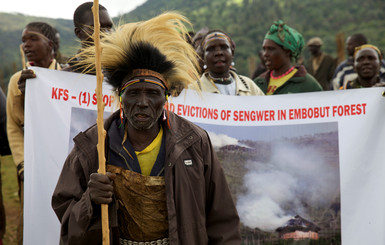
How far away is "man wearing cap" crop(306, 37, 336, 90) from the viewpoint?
35.6 ft

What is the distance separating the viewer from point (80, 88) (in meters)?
4.90

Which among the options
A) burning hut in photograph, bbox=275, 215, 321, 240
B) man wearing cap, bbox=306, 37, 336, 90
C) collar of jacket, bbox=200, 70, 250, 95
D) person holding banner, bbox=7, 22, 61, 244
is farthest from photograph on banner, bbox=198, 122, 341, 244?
man wearing cap, bbox=306, 37, 336, 90

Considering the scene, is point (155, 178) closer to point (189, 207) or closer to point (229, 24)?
point (189, 207)

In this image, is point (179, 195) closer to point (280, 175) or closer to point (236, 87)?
point (280, 175)

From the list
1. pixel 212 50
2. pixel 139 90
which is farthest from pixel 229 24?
pixel 139 90

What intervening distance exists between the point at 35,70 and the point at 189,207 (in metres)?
2.12

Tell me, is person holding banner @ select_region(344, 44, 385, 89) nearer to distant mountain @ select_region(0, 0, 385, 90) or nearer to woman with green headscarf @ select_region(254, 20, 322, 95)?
woman with green headscarf @ select_region(254, 20, 322, 95)

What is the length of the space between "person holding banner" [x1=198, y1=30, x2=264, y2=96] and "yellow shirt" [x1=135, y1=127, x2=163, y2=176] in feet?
6.67

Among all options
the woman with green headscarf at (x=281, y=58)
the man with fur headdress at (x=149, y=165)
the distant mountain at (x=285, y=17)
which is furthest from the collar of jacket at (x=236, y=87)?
the distant mountain at (x=285, y=17)

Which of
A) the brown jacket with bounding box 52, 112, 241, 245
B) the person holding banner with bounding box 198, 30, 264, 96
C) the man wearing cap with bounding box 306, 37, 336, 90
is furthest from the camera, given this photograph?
the man wearing cap with bounding box 306, 37, 336, 90

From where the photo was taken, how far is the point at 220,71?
220 inches

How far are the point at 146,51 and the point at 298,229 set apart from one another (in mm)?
2485

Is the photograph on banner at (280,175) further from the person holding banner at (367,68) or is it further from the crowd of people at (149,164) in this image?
the crowd of people at (149,164)

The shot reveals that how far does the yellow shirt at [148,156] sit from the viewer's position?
137 inches
